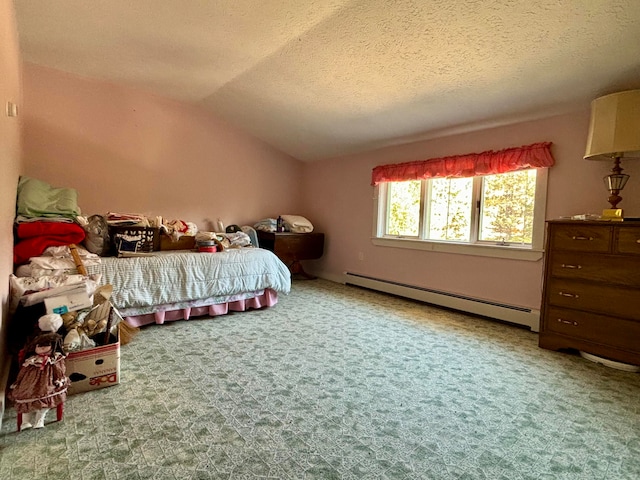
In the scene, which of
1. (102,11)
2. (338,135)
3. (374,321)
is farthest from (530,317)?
(102,11)

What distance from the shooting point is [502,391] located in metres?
1.96

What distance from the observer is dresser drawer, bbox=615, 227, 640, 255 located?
220 centimetres

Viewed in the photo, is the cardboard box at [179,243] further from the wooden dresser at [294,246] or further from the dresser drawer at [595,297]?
the dresser drawer at [595,297]

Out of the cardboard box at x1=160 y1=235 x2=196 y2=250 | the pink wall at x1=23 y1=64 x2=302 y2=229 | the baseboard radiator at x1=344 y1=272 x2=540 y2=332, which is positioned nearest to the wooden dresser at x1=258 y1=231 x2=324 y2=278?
the pink wall at x1=23 y1=64 x2=302 y2=229

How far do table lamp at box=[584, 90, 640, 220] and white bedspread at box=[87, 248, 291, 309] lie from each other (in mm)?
2827

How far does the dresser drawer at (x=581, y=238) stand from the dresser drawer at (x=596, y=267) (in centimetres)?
4

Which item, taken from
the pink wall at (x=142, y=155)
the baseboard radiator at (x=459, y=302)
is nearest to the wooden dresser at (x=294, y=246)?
the pink wall at (x=142, y=155)

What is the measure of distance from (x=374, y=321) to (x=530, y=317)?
1.38 m

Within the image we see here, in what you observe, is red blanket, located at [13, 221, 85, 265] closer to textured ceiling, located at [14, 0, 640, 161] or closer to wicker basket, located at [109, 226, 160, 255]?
wicker basket, located at [109, 226, 160, 255]

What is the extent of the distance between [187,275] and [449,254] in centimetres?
268

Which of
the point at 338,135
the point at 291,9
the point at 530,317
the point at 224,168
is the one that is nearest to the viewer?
the point at 291,9

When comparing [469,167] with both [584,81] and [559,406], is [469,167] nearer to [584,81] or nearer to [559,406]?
[584,81]

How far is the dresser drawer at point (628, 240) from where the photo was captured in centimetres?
220

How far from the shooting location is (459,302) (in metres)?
3.61
